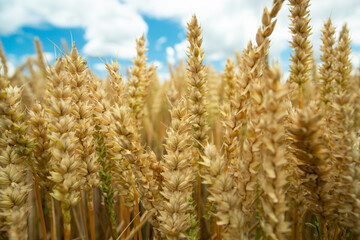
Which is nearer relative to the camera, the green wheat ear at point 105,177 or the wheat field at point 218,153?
the wheat field at point 218,153

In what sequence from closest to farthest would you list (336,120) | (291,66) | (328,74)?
(336,120) < (291,66) < (328,74)

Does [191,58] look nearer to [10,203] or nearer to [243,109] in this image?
[243,109]

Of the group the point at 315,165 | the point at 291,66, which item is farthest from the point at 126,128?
the point at 291,66

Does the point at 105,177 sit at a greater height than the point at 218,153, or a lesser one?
lesser

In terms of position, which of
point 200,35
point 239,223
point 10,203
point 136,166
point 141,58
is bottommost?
point 239,223

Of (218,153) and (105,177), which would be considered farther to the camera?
(105,177)

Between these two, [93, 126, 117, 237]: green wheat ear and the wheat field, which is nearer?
the wheat field

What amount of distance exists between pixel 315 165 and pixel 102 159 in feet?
3.66

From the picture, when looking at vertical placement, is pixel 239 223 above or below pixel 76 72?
below

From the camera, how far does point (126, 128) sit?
105cm

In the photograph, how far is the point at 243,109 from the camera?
1.00 metres

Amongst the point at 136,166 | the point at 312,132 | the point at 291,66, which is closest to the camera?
the point at 312,132

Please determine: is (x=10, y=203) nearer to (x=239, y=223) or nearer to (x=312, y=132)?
(x=239, y=223)

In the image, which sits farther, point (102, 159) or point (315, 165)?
point (102, 159)
